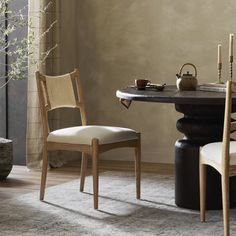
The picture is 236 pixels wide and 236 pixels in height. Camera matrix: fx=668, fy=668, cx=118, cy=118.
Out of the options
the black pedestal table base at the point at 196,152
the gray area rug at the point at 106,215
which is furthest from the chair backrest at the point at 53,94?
the black pedestal table base at the point at 196,152

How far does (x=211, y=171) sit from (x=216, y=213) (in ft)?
0.87

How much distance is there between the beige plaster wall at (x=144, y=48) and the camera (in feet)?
19.5

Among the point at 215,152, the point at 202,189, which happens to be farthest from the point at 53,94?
the point at 215,152

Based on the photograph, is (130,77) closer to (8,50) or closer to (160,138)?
(160,138)

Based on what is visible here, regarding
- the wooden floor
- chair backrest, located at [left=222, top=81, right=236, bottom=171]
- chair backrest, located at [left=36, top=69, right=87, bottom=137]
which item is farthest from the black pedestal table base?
the wooden floor

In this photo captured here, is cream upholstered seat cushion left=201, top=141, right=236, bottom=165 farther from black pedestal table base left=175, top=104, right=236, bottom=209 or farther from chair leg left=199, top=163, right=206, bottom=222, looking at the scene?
black pedestal table base left=175, top=104, right=236, bottom=209

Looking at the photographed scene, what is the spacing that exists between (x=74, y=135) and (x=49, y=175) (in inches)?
51.8

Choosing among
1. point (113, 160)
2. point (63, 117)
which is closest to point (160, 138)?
point (113, 160)

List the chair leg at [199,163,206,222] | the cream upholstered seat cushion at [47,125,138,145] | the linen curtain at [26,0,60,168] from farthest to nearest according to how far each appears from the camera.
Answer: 1. the linen curtain at [26,0,60,168]
2. the cream upholstered seat cushion at [47,125,138,145]
3. the chair leg at [199,163,206,222]

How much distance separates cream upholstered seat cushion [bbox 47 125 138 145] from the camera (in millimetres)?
4289

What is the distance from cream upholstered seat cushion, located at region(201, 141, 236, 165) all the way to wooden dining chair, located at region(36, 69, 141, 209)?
0.70 meters

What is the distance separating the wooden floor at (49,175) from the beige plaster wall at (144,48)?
274mm

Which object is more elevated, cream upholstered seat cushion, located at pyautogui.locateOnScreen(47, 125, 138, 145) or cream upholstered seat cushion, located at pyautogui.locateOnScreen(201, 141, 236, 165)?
cream upholstered seat cushion, located at pyautogui.locateOnScreen(47, 125, 138, 145)

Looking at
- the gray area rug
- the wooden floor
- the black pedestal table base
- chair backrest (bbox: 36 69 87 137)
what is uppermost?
chair backrest (bbox: 36 69 87 137)
